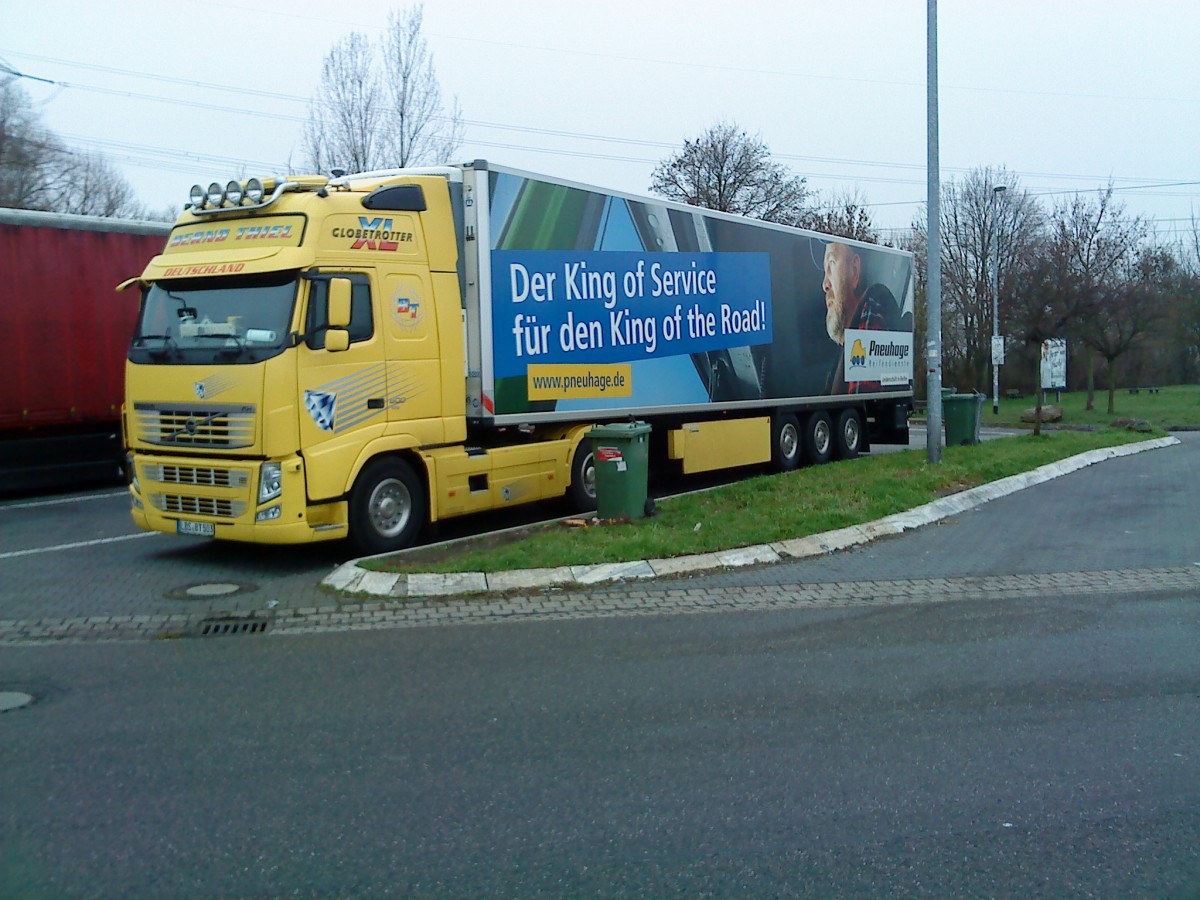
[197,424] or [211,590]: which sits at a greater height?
[197,424]

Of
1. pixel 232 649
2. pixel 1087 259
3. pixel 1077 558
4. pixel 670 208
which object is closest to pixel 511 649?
pixel 232 649

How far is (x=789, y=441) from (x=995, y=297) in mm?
24721

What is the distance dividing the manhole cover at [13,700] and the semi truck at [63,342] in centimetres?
949

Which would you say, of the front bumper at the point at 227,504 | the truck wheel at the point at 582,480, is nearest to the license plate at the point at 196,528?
the front bumper at the point at 227,504

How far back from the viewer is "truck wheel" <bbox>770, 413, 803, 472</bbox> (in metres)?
17.3

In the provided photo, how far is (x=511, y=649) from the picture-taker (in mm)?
7457

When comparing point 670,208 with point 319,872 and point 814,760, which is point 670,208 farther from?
point 319,872

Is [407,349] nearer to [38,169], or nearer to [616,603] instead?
[616,603]

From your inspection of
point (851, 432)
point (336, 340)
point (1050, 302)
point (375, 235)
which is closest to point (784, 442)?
point (851, 432)

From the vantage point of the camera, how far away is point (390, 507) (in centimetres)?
1069

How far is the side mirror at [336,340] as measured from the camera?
387 inches

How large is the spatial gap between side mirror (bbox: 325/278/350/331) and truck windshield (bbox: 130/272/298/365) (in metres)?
0.35

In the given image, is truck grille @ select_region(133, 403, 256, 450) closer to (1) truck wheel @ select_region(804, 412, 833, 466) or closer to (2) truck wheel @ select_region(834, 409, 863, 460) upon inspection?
(1) truck wheel @ select_region(804, 412, 833, 466)

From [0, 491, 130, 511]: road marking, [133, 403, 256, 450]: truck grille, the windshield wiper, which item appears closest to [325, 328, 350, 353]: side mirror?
[133, 403, 256, 450]: truck grille
